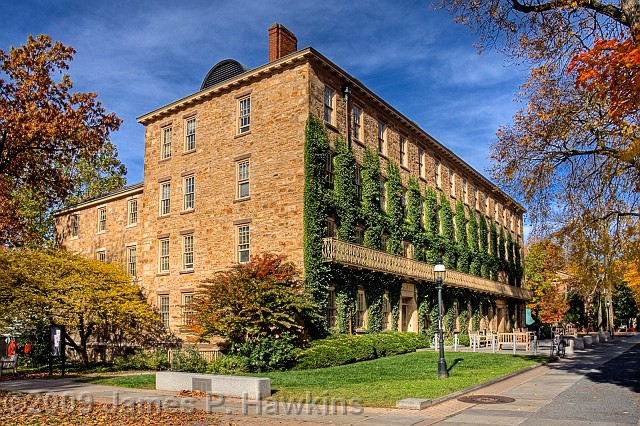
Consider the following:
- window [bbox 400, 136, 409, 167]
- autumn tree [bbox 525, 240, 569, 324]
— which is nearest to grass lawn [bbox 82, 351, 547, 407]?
window [bbox 400, 136, 409, 167]

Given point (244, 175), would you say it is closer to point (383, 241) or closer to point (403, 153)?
point (383, 241)

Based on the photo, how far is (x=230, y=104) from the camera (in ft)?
92.4


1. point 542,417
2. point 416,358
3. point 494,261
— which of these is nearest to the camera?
point 542,417

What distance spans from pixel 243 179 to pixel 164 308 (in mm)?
8388

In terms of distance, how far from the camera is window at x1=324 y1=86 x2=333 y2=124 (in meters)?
26.2

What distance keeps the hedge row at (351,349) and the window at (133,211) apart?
15809mm

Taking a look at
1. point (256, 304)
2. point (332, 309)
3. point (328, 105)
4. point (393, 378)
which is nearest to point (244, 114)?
point (328, 105)

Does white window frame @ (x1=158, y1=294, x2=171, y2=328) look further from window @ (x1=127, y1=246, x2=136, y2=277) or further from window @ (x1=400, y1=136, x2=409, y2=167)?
window @ (x1=400, y1=136, x2=409, y2=167)

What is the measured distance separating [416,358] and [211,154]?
1382cm

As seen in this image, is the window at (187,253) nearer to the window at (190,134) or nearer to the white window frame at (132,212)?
the window at (190,134)

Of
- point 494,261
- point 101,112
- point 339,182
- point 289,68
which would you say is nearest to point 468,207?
point 494,261

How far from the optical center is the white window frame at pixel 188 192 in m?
29.5

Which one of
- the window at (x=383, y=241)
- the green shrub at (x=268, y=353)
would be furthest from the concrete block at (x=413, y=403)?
the window at (x=383, y=241)

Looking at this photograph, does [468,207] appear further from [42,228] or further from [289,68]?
[42,228]
